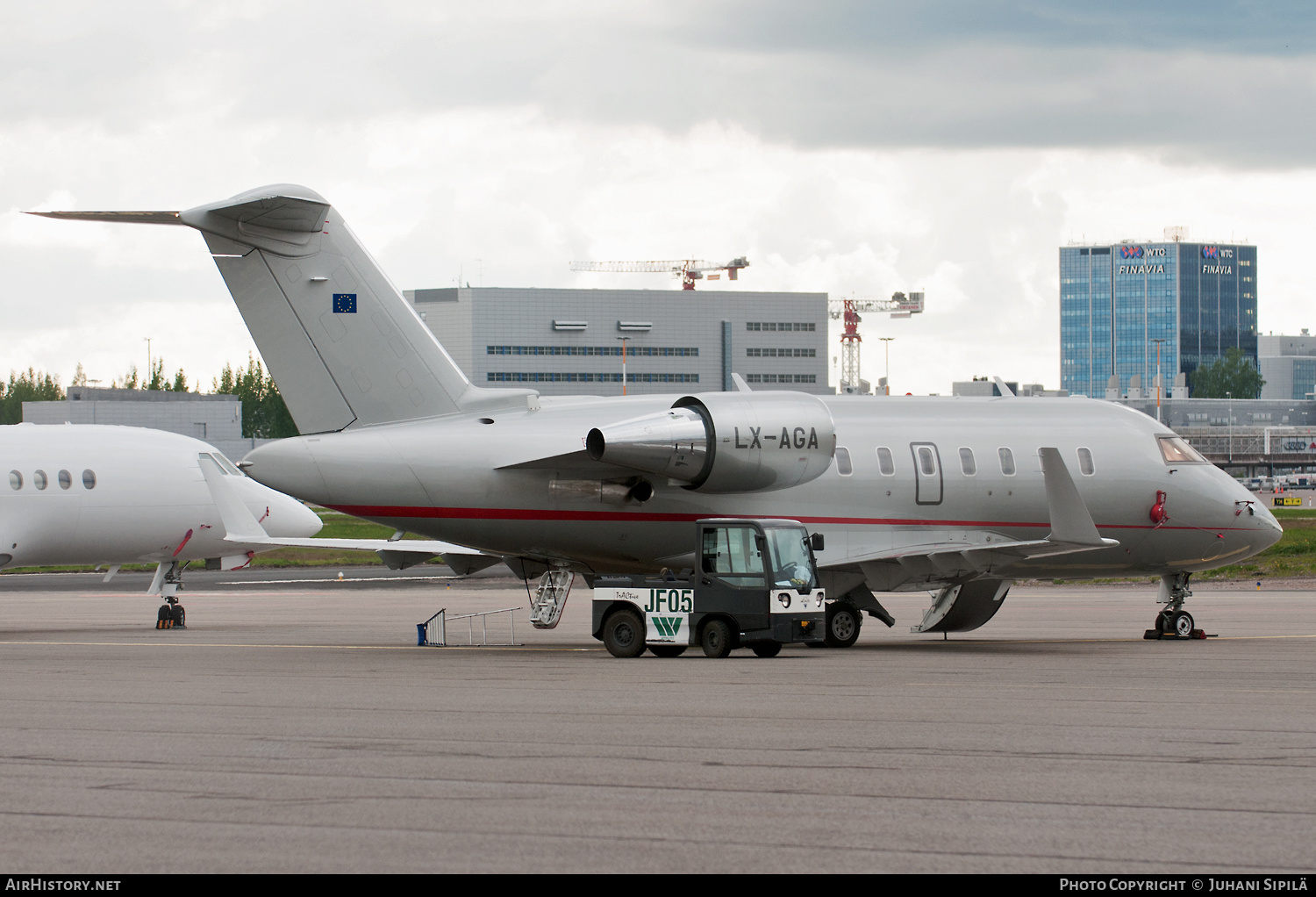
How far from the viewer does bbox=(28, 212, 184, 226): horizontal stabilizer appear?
2139cm

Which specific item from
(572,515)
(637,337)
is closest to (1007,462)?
(572,515)

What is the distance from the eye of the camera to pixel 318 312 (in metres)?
23.1

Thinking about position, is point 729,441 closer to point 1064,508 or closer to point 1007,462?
point 1064,508

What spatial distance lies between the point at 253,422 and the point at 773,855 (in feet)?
567

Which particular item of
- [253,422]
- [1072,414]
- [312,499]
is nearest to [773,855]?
[312,499]

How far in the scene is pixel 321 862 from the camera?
8.37 m

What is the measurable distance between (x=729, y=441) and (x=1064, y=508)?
5475 millimetres

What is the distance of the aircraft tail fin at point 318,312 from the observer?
2286 centimetres

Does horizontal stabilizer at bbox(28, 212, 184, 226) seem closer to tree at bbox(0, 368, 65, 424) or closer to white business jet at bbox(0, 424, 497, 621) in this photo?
white business jet at bbox(0, 424, 497, 621)

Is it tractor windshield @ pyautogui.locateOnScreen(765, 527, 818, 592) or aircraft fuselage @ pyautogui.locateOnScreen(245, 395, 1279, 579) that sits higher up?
aircraft fuselage @ pyautogui.locateOnScreen(245, 395, 1279, 579)

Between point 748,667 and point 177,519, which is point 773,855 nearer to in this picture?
point 748,667

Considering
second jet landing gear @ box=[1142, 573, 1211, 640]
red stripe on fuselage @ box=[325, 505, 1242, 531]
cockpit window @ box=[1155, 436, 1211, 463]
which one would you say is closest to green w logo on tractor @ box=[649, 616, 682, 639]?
red stripe on fuselage @ box=[325, 505, 1242, 531]

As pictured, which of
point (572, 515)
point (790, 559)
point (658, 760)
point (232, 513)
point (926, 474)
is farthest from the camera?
point (232, 513)

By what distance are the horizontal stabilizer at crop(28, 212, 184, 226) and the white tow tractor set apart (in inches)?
342
